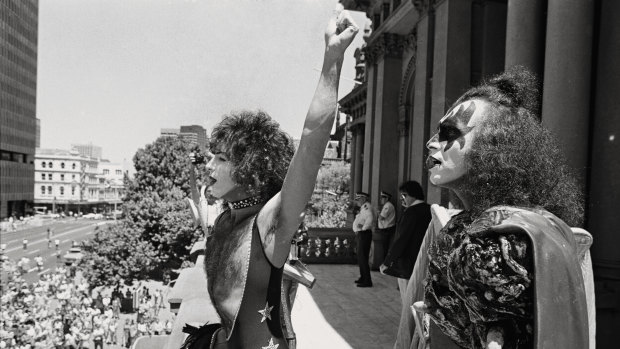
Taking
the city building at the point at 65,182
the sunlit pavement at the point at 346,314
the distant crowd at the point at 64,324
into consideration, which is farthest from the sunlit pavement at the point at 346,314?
the city building at the point at 65,182

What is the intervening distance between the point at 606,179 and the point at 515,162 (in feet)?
17.5

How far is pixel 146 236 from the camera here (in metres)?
40.1

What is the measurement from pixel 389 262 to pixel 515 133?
5.80m

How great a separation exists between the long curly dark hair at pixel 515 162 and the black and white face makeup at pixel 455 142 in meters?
0.03

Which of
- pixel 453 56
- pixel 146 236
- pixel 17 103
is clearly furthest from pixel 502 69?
pixel 17 103

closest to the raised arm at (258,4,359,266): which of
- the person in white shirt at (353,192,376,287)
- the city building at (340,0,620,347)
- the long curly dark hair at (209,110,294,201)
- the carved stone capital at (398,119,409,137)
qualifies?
the long curly dark hair at (209,110,294,201)

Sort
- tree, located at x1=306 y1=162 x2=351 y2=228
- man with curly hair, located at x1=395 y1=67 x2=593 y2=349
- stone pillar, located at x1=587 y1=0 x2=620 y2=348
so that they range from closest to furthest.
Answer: man with curly hair, located at x1=395 y1=67 x2=593 y2=349 → stone pillar, located at x1=587 y1=0 x2=620 y2=348 → tree, located at x1=306 y1=162 x2=351 y2=228

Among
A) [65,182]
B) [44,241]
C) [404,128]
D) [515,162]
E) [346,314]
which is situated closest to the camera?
[515,162]

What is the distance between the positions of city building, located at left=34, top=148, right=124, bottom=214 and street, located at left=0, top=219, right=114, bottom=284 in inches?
541

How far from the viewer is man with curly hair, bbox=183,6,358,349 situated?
1.98m

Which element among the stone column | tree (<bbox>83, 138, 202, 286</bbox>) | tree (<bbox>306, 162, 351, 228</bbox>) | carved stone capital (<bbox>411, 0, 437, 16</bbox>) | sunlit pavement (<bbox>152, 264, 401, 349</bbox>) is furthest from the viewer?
tree (<bbox>83, 138, 202, 286</bbox>)

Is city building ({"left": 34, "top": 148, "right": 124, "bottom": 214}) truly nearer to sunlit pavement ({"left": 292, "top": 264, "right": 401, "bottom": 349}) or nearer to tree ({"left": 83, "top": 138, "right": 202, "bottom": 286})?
tree ({"left": 83, "top": 138, "right": 202, "bottom": 286})

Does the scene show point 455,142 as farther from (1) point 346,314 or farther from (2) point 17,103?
(2) point 17,103

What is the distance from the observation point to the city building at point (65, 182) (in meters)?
156
